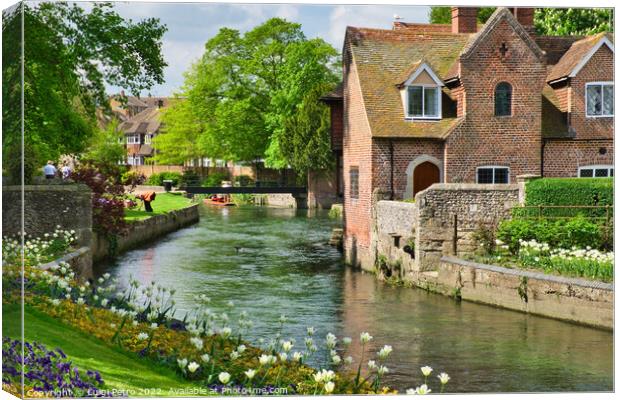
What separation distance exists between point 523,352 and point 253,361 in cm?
592

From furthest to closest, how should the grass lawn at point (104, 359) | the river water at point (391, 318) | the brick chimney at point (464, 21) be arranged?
1. the brick chimney at point (464, 21)
2. the river water at point (391, 318)
3. the grass lawn at point (104, 359)

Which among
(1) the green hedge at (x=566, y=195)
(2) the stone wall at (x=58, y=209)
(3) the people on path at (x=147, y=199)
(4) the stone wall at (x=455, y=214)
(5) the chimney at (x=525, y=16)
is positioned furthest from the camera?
(3) the people on path at (x=147, y=199)

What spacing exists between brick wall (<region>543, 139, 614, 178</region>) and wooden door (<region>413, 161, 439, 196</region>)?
127 inches

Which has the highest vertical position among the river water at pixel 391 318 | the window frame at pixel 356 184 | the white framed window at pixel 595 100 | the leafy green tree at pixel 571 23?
the leafy green tree at pixel 571 23

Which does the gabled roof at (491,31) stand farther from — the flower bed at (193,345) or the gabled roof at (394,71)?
the flower bed at (193,345)

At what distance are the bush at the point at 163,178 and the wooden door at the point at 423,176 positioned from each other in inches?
257

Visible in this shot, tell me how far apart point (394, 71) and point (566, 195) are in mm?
5755

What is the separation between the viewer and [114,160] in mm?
25641

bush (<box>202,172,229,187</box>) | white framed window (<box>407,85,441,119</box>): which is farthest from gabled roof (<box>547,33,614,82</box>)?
bush (<box>202,172,229,187</box>)

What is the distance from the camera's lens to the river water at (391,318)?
1520cm

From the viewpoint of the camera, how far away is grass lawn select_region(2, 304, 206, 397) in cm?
1152

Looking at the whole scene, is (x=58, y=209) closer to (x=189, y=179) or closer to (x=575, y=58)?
(x=189, y=179)

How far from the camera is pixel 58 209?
20.0m

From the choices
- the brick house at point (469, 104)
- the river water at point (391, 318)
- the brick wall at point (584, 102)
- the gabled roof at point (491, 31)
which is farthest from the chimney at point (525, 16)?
the river water at point (391, 318)
